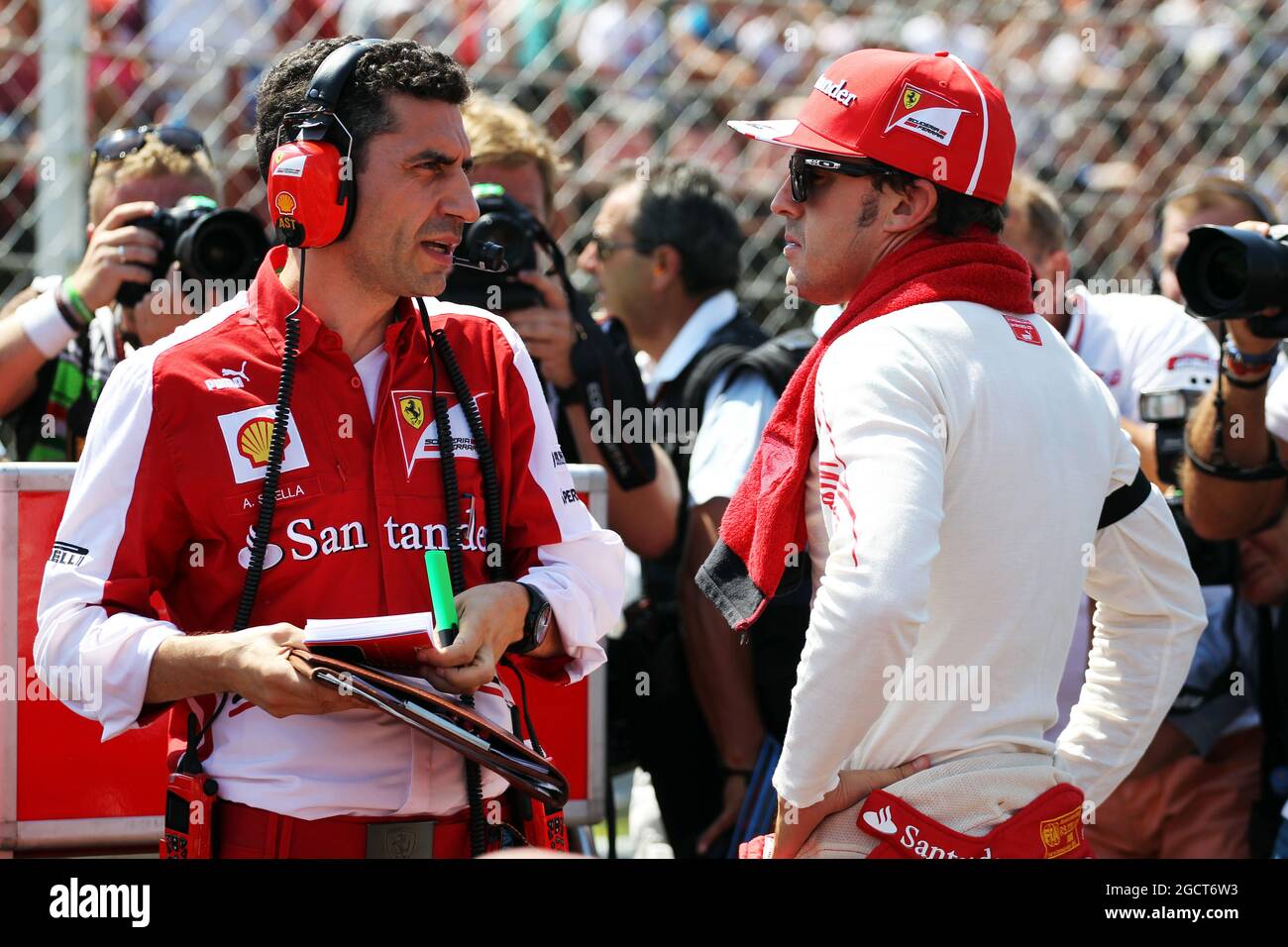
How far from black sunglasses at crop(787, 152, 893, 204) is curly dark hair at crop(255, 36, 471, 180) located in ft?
1.61

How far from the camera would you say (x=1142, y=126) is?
21.6 feet

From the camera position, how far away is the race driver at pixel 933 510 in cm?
189

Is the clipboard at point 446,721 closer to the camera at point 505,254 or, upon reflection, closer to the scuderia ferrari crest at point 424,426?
the scuderia ferrari crest at point 424,426

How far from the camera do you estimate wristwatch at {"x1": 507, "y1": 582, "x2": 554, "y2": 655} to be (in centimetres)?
207

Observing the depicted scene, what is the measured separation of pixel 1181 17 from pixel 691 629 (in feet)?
15.8

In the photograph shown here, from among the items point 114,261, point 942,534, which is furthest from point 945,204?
point 114,261

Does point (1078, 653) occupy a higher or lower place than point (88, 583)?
lower

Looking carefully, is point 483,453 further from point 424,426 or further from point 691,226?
point 691,226

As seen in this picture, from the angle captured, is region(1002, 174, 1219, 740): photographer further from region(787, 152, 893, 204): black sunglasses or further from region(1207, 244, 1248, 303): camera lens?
region(787, 152, 893, 204): black sunglasses

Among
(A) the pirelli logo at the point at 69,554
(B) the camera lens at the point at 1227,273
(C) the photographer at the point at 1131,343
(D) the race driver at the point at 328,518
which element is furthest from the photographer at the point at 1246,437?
(A) the pirelli logo at the point at 69,554

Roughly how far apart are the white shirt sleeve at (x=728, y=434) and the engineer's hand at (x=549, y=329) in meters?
0.38

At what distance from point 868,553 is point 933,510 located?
10 cm

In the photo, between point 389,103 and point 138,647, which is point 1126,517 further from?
point 138,647
